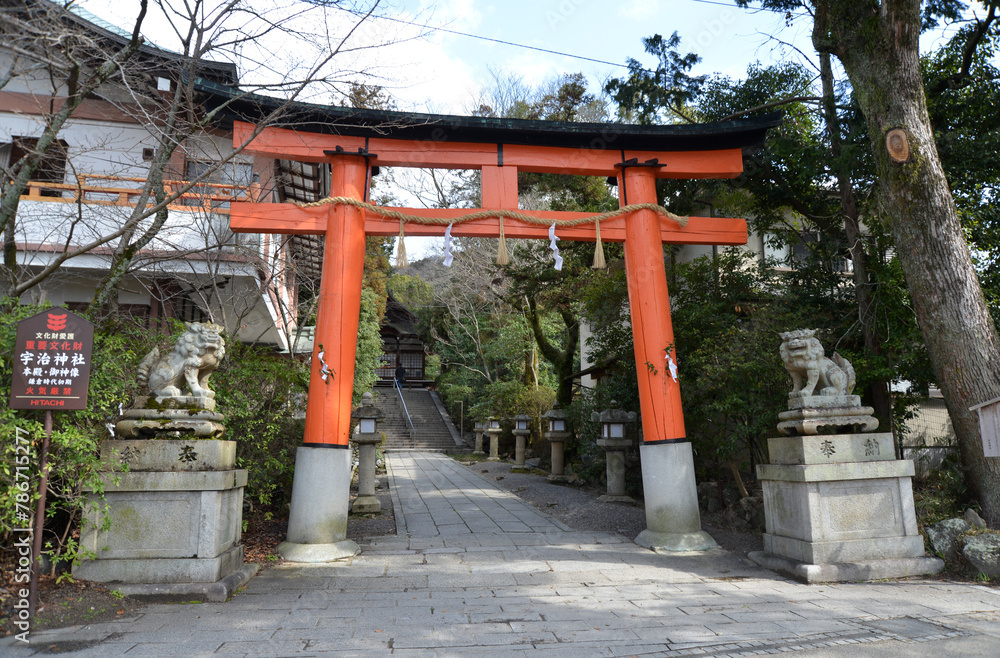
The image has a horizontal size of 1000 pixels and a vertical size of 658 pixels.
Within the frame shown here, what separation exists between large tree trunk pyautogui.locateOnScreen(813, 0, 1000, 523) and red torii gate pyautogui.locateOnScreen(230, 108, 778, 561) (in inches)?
49.4

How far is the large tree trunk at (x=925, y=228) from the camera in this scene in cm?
605

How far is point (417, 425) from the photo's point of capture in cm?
2702

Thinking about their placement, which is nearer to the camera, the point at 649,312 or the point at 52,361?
the point at 52,361

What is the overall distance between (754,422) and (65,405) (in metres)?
7.01

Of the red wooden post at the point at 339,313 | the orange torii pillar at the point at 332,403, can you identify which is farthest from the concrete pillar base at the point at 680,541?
the red wooden post at the point at 339,313

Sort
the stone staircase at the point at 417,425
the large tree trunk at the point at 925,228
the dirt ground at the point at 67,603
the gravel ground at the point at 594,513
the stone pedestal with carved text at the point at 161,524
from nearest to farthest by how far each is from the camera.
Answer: the dirt ground at the point at 67,603 → the stone pedestal with carved text at the point at 161,524 → the large tree trunk at the point at 925,228 → the gravel ground at the point at 594,513 → the stone staircase at the point at 417,425

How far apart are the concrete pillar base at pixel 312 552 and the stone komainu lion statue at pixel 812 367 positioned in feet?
16.3

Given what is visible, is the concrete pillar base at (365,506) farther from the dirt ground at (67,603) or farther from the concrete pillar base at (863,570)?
the concrete pillar base at (863,570)

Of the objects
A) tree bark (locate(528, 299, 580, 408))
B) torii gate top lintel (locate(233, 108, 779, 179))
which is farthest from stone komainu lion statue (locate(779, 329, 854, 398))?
tree bark (locate(528, 299, 580, 408))

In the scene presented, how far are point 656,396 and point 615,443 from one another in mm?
3516

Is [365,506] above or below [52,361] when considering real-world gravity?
below

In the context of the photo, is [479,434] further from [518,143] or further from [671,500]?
[518,143]

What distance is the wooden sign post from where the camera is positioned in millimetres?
4066

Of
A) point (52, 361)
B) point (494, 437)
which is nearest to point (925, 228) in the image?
point (52, 361)
